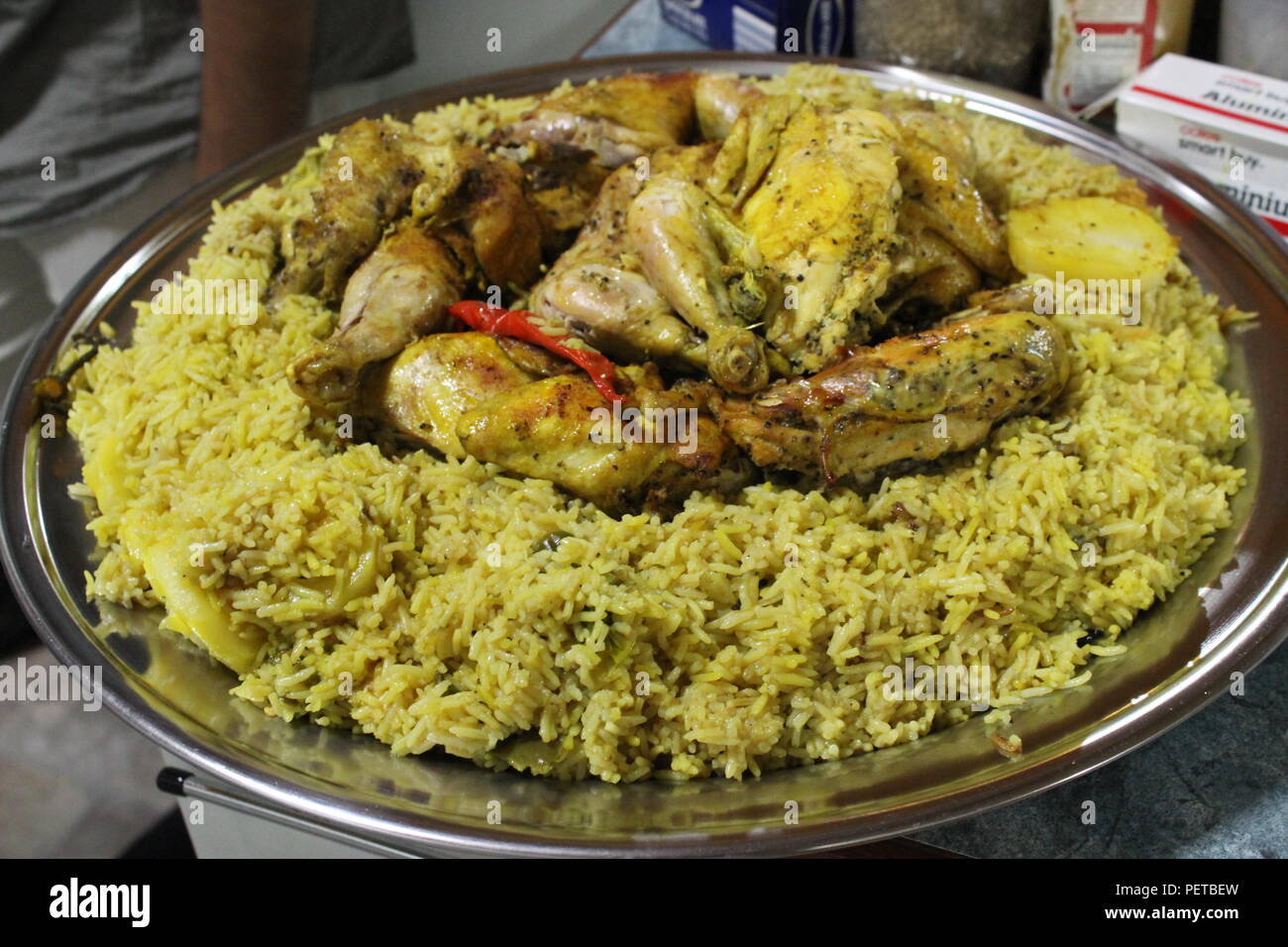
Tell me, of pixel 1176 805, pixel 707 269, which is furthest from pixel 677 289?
pixel 1176 805

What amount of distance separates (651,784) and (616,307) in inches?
49.2

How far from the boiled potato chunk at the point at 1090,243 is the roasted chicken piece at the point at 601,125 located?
3.91ft

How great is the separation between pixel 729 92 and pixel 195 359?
6.40 feet

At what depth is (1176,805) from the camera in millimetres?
2320

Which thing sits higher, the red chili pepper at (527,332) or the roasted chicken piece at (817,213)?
the roasted chicken piece at (817,213)

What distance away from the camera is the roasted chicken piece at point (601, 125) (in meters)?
3.37

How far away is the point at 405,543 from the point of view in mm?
2508

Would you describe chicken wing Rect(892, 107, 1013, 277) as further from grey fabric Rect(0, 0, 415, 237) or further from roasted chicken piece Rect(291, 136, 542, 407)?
grey fabric Rect(0, 0, 415, 237)

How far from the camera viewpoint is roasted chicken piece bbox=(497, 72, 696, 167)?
11.1 feet

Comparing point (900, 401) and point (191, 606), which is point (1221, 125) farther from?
point (191, 606)

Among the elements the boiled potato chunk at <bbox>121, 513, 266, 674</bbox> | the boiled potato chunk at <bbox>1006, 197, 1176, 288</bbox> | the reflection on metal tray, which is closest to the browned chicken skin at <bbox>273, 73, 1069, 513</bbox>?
the boiled potato chunk at <bbox>1006, 197, 1176, 288</bbox>

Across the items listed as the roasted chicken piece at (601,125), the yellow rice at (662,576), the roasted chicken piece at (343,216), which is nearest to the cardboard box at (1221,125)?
the yellow rice at (662,576)

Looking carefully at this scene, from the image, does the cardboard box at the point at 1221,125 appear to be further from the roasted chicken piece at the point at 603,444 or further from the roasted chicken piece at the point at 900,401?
the roasted chicken piece at the point at 603,444

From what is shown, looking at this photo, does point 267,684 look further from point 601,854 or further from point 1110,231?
point 1110,231
